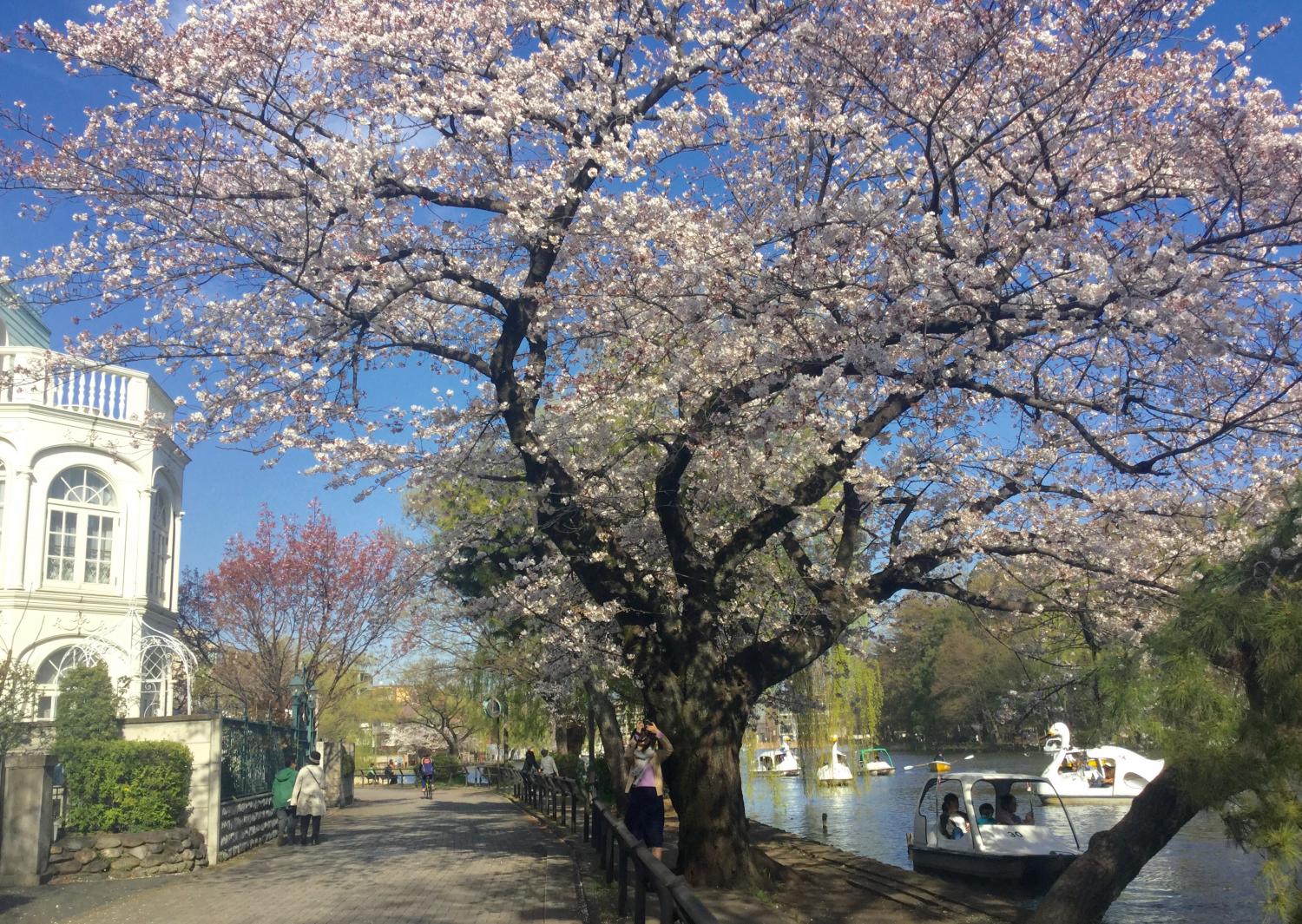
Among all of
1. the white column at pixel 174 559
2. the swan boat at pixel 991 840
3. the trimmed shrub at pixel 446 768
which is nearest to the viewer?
the swan boat at pixel 991 840

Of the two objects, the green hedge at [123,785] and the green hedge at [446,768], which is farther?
the green hedge at [446,768]

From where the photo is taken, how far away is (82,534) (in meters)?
21.0

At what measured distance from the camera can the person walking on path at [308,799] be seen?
17.5 metres

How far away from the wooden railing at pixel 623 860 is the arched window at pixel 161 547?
9077 mm

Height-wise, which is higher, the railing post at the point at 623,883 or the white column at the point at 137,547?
the white column at the point at 137,547

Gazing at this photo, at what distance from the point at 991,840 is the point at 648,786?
9718 millimetres

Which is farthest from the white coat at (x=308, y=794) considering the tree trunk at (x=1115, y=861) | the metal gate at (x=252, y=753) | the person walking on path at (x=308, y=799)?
the tree trunk at (x=1115, y=861)

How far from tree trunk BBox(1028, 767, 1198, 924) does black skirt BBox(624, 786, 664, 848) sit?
3721mm

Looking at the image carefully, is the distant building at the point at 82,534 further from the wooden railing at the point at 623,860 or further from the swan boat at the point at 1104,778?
the swan boat at the point at 1104,778

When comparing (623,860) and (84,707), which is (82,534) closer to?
(84,707)

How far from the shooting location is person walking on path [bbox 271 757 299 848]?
712 inches

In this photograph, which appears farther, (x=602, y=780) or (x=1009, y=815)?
(x=602, y=780)

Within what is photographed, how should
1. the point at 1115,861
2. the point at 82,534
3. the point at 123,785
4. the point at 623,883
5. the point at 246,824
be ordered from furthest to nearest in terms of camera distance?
the point at 82,534 < the point at 246,824 < the point at 123,785 < the point at 623,883 < the point at 1115,861

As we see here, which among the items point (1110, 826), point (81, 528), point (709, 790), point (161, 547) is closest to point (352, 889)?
point (709, 790)
